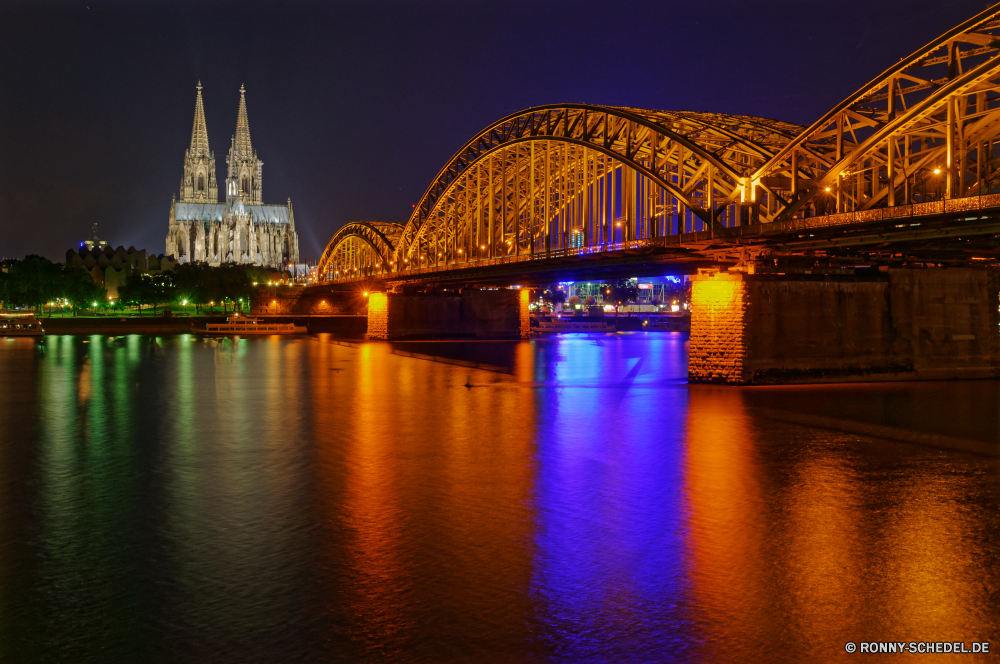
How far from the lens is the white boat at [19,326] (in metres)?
100

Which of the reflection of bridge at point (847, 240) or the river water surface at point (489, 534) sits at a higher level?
the reflection of bridge at point (847, 240)

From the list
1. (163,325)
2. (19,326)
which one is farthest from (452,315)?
(19,326)

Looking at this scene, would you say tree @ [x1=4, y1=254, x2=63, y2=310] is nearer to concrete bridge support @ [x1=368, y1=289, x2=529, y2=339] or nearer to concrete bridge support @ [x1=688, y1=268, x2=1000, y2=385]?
concrete bridge support @ [x1=368, y1=289, x2=529, y2=339]

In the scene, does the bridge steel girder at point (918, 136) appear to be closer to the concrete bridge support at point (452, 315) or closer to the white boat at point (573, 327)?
the concrete bridge support at point (452, 315)

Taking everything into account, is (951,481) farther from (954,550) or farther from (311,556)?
(311,556)

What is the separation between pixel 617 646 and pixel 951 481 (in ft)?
42.6

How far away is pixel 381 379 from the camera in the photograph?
159 ft

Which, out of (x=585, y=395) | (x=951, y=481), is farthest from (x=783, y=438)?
(x=585, y=395)

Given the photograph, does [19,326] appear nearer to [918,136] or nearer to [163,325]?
[163,325]

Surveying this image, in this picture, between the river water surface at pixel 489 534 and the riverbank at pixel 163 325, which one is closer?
the river water surface at pixel 489 534

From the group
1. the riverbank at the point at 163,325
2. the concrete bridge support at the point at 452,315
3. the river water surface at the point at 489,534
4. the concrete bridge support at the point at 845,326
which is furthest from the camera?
the riverbank at the point at 163,325

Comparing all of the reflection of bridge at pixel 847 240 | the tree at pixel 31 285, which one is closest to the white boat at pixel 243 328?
the tree at pixel 31 285

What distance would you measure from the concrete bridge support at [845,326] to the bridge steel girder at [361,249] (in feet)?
256

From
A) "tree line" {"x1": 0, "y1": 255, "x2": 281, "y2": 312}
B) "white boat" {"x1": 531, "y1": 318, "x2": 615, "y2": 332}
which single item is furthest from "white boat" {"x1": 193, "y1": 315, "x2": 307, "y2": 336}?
"tree line" {"x1": 0, "y1": 255, "x2": 281, "y2": 312}
